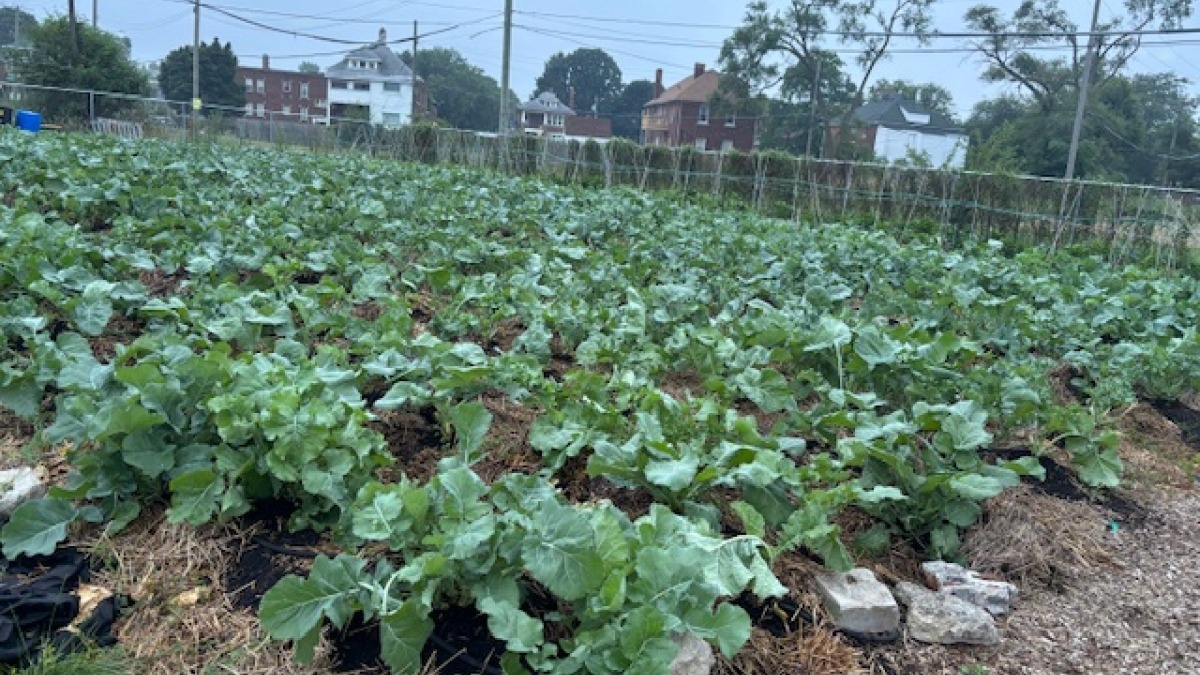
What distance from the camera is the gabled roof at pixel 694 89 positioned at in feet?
214

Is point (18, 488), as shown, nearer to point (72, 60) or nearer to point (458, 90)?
point (72, 60)

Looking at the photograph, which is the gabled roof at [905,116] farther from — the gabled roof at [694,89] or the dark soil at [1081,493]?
the dark soil at [1081,493]

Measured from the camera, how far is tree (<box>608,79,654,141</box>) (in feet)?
269

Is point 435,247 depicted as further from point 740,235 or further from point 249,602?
point 249,602

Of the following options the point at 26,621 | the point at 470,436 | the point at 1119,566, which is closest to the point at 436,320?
the point at 470,436

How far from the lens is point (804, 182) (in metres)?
18.2

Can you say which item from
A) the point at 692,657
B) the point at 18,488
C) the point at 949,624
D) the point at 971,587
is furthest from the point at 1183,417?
the point at 18,488

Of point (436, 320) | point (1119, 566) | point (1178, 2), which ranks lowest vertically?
point (1119, 566)

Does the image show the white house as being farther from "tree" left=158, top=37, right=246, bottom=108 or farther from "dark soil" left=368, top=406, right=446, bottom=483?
"dark soil" left=368, top=406, right=446, bottom=483

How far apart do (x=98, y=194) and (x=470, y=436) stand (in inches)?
252

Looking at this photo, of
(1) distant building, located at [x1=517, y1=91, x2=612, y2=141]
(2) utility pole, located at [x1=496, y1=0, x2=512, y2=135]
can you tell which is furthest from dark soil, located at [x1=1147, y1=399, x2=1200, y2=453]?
(1) distant building, located at [x1=517, y1=91, x2=612, y2=141]

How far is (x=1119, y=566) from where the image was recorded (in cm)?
321

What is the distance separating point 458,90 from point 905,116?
4096 cm

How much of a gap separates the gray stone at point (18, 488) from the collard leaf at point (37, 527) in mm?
190
